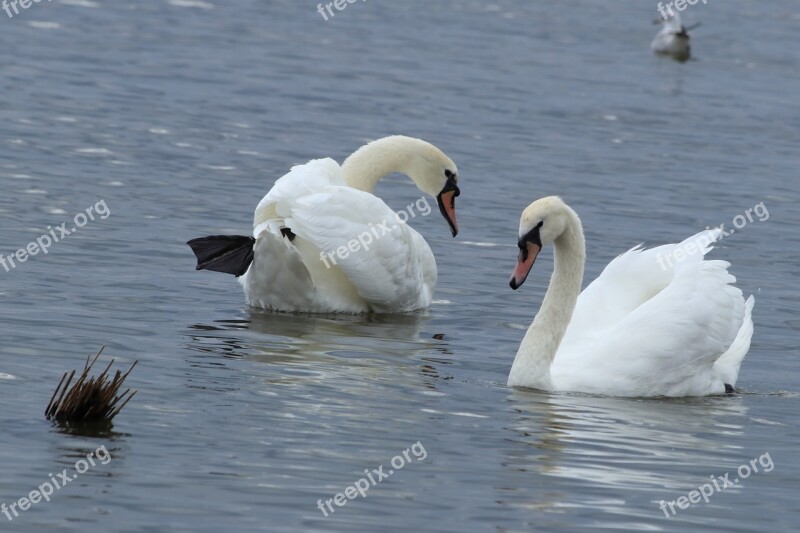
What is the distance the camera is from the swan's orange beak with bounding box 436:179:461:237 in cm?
1304

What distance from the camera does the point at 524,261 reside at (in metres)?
9.56

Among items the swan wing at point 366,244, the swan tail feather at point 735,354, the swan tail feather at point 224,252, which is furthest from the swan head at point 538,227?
the swan tail feather at point 224,252

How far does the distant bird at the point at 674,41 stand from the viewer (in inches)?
1121

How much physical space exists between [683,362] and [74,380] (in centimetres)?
337

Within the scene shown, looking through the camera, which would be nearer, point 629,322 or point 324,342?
point 629,322

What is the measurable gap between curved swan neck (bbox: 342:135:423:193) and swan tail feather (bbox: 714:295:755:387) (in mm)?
3161

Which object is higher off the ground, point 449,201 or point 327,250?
point 327,250

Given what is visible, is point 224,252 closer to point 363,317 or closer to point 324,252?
point 324,252

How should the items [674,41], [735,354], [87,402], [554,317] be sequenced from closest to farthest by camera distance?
[87,402] → [554,317] → [735,354] → [674,41]

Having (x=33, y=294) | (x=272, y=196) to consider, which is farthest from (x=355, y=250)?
(x=33, y=294)

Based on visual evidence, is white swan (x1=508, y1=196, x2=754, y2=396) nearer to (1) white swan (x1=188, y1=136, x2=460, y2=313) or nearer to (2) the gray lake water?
(2) the gray lake water

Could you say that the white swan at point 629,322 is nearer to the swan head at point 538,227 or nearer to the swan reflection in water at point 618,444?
the swan head at point 538,227

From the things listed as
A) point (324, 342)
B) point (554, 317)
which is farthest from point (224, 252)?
point (554, 317)

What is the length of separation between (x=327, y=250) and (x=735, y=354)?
2.67 m
